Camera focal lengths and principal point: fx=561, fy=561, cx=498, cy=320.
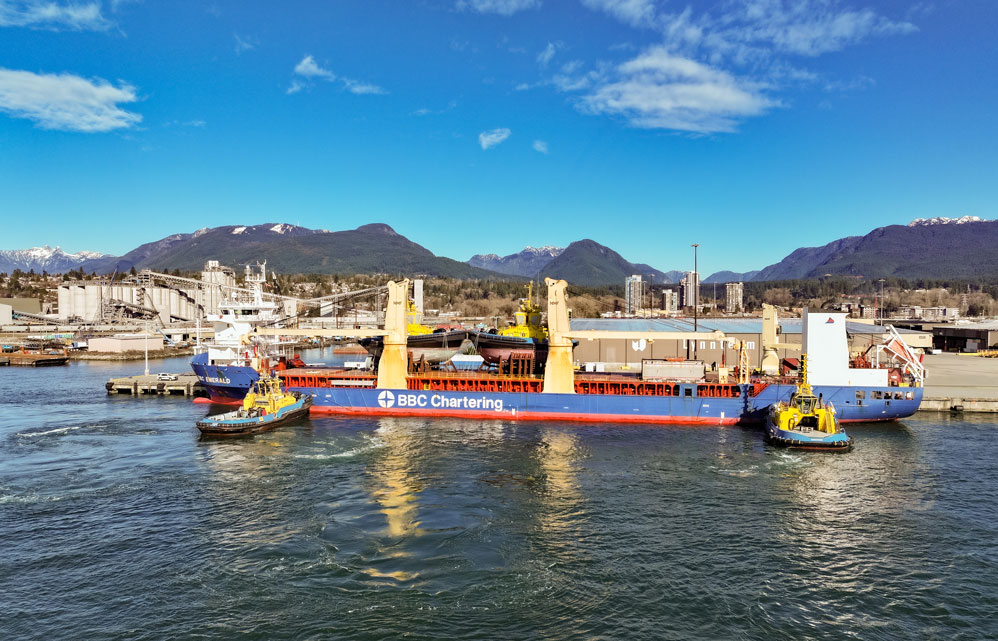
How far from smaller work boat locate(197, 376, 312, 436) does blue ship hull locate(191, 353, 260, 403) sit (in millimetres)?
2969

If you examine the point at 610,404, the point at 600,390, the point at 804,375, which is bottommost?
the point at 610,404

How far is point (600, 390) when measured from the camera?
135 ft

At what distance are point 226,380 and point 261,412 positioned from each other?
8509 mm

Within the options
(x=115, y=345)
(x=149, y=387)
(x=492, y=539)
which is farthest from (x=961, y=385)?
(x=115, y=345)

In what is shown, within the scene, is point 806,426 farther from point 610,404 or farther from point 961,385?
point 961,385

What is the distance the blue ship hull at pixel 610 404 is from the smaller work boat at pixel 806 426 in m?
3.84

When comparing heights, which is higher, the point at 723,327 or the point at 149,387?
the point at 723,327

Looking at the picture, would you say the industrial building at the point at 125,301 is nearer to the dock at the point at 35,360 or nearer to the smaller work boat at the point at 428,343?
the dock at the point at 35,360

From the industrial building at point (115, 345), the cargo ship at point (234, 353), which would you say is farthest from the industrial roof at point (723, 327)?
the industrial building at point (115, 345)

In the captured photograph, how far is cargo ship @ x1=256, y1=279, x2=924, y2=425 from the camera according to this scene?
3850 centimetres

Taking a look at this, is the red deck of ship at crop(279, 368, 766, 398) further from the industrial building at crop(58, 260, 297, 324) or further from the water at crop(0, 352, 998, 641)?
the industrial building at crop(58, 260, 297, 324)

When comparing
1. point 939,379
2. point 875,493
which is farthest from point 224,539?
point 939,379

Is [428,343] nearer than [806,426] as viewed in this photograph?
No

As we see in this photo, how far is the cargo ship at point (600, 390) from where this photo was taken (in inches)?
1516
